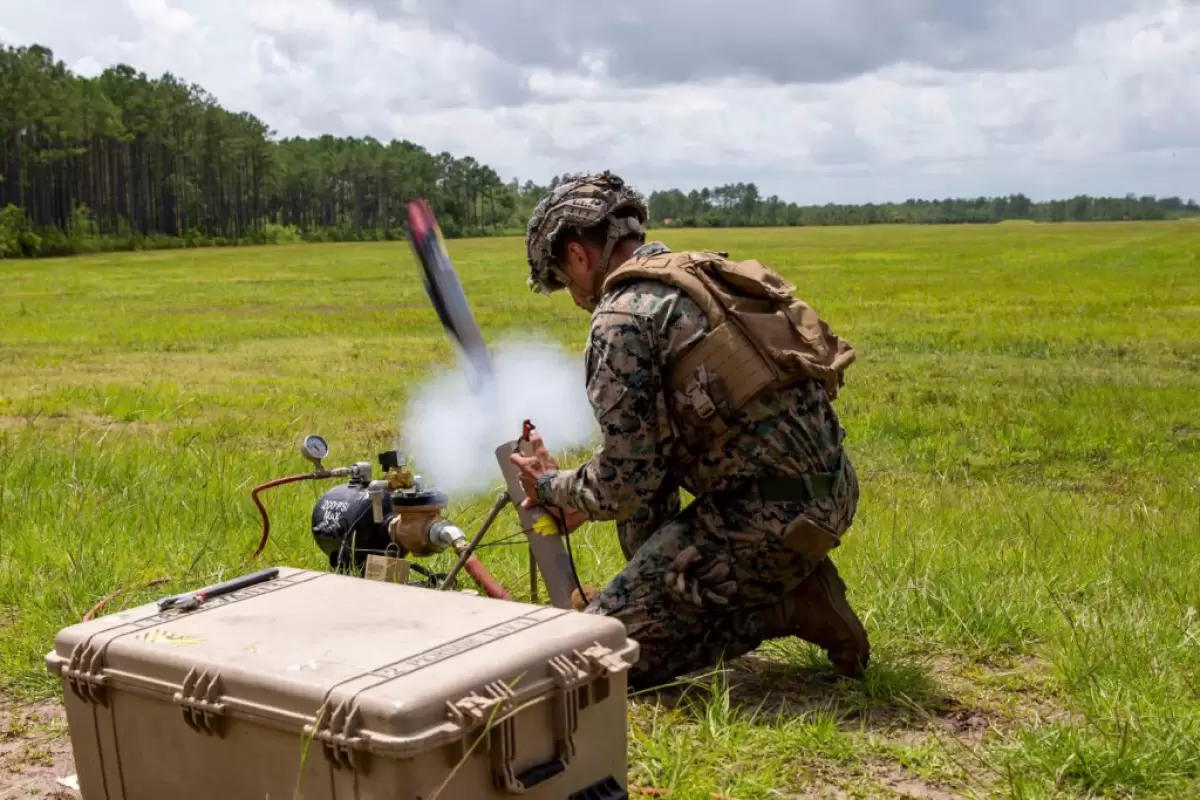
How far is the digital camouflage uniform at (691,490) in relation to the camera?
3729mm

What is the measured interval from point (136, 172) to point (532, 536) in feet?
286

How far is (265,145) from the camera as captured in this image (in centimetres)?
7606

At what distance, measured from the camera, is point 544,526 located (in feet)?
13.3

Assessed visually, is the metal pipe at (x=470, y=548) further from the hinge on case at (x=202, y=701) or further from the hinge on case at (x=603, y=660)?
the hinge on case at (x=202, y=701)

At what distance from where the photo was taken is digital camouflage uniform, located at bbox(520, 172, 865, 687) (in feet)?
12.2

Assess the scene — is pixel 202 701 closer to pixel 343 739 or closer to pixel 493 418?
pixel 343 739

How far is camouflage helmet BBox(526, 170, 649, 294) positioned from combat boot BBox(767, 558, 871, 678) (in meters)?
1.25

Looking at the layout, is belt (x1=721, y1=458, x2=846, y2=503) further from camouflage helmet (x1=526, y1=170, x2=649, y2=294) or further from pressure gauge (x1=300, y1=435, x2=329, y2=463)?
pressure gauge (x1=300, y1=435, x2=329, y2=463)

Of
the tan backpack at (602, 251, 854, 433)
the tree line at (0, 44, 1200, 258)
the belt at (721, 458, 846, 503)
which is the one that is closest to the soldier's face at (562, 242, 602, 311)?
the tan backpack at (602, 251, 854, 433)

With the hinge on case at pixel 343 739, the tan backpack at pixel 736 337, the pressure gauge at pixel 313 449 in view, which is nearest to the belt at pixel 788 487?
the tan backpack at pixel 736 337

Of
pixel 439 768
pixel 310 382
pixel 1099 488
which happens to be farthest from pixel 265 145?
pixel 439 768

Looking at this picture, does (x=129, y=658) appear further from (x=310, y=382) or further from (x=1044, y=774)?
(x=310, y=382)

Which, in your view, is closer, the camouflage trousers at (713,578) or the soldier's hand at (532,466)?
the camouflage trousers at (713,578)

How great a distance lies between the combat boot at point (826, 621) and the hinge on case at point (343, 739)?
1.92 meters
